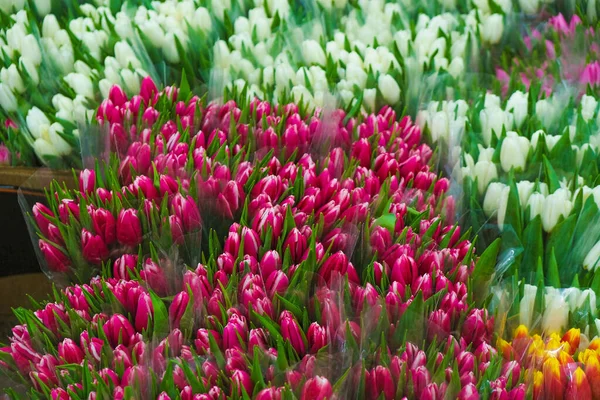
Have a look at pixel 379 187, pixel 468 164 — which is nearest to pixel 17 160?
pixel 379 187

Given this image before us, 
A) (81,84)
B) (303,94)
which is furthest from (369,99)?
(81,84)

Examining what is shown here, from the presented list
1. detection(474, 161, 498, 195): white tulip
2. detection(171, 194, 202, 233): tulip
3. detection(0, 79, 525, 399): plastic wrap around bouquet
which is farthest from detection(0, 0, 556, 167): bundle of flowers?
detection(171, 194, 202, 233): tulip

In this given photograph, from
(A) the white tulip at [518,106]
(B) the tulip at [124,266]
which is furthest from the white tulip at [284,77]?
(B) the tulip at [124,266]

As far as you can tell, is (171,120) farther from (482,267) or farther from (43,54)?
(482,267)

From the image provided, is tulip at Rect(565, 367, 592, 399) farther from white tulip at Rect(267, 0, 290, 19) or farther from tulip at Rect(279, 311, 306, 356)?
white tulip at Rect(267, 0, 290, 19)

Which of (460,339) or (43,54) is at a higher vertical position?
(43,54)

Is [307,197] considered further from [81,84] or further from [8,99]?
Answer: [8,99]
